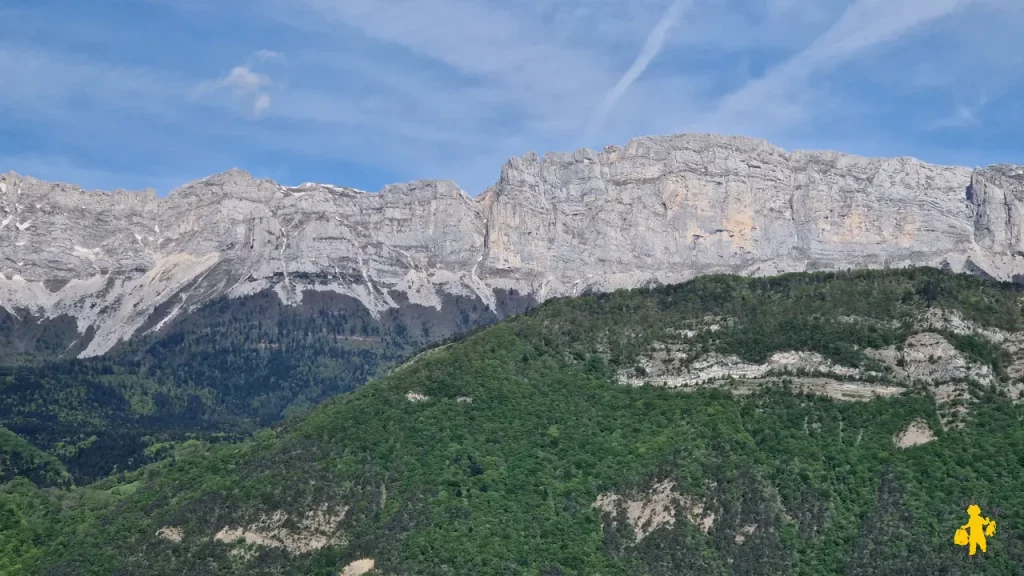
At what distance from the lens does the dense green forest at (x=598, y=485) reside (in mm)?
158500

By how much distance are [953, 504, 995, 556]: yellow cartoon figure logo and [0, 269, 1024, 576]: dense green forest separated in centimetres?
233

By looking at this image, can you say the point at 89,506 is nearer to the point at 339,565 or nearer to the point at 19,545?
the point at 19,545

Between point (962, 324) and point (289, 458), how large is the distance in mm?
99162

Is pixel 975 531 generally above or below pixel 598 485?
below

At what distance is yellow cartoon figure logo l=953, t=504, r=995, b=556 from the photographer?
479ft

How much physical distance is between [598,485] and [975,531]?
158 ft

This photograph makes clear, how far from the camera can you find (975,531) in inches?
5846

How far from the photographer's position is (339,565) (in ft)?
521

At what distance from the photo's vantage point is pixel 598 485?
171 m

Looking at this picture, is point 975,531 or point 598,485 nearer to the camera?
point 975,531

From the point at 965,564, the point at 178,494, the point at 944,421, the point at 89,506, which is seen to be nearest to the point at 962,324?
the point at 944,421

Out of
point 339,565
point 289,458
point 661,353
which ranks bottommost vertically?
point 339,565

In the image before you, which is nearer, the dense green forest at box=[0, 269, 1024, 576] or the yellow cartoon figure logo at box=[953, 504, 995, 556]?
the yellow cartoon figure logo at box=[953, 504, 995, 556]

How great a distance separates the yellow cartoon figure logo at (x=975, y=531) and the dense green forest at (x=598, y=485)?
233cm
